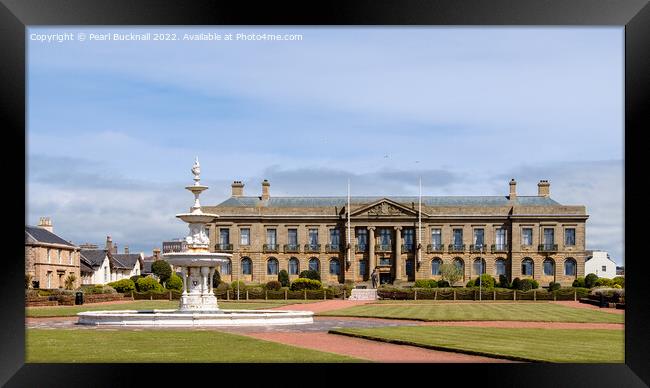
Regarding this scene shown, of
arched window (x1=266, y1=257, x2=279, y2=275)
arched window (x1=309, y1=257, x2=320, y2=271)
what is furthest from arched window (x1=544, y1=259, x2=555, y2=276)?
arched window (x1=266, y1=257, x2=279, y2=275)

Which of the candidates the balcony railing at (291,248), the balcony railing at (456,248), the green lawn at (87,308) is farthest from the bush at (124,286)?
the balcony railing at (456,248)

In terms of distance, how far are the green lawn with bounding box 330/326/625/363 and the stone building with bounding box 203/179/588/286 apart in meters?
60.4

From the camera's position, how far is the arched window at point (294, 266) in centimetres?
9025

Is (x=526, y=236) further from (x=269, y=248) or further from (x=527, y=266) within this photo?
(x=269, y=248)

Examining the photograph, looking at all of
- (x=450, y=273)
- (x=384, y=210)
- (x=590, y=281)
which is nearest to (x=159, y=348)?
(x=590, y=281)

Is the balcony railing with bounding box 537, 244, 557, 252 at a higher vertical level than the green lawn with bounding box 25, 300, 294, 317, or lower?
higher

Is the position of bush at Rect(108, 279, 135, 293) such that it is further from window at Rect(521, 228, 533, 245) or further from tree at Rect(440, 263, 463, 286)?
window at Rect(521, 228, 533, 245)

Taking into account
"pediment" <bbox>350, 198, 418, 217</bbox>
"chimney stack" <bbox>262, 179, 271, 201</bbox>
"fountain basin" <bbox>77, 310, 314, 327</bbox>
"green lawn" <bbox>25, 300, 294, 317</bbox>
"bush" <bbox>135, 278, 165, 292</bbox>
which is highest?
"chimney stack" <bbox>262, 179, 271, 201</bbox>

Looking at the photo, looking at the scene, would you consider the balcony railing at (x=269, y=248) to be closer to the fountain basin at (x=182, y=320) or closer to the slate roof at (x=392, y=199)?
the slate roof at (x=392, y=199)

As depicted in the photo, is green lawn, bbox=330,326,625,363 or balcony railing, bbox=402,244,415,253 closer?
green lawn, bbox=330,326,625,363

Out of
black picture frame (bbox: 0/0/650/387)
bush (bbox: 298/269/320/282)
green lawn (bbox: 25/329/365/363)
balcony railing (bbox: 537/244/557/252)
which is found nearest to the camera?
black picture frame (bbox: 0/0/650/387)

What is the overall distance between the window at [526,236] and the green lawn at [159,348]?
66.6m

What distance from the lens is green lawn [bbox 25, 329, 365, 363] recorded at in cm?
1880

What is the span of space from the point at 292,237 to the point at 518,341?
221 feet
